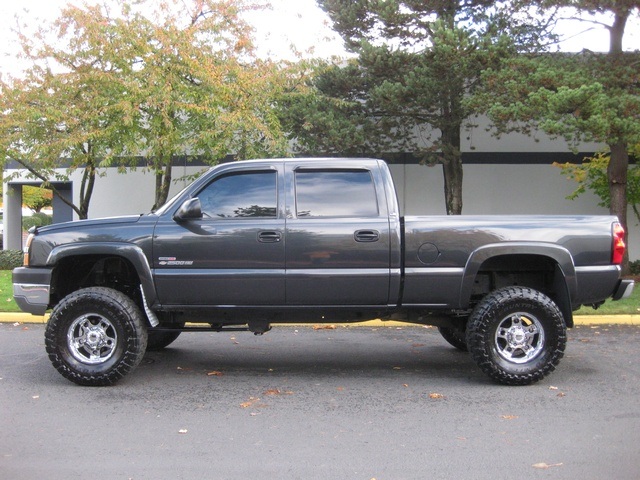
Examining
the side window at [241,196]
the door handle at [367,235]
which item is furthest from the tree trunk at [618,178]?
the side window at [241,196]

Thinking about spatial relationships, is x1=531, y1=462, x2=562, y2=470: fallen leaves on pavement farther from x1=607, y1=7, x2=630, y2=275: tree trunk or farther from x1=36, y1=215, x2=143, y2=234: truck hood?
x1=607, y1=7, x2=630, y2=275: tree trunk

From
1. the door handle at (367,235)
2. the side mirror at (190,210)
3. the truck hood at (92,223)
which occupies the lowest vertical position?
the door handle at (367,235)

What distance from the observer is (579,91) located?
39.1 feet

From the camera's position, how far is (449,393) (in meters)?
6.17

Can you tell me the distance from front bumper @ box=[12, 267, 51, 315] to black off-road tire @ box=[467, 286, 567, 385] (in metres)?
4.01

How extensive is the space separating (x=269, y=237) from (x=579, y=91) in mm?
7885

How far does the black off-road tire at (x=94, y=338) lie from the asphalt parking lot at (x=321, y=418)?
0.18 metres

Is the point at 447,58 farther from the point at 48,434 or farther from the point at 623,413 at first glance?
the point at 48,434

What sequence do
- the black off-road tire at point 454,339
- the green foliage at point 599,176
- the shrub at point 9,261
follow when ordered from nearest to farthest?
1. the black off-road tire at point 454,339
2. the green foliage at point 599,176
3. the shrub at point 9,261

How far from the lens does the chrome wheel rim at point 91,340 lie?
6.45 m

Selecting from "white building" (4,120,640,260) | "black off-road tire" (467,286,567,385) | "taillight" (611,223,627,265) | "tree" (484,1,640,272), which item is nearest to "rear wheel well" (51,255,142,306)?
"black off-road tire" (467,286,567,385)

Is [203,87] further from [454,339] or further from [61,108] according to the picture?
[454,339]

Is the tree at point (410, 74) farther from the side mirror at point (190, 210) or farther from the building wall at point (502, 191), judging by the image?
the side mirror at point (190, 210)

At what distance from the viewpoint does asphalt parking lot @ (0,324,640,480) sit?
4316 millimetres
